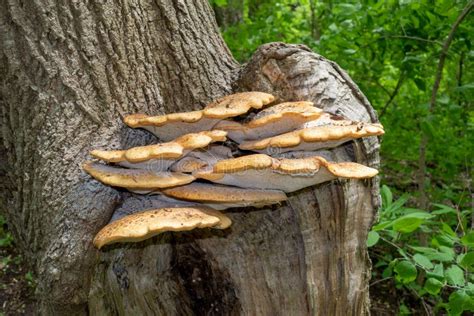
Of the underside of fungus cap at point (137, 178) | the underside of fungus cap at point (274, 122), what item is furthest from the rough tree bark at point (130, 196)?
the underside of fungus cap at point (274, 122)

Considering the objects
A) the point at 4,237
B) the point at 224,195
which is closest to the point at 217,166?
the point at 224,195

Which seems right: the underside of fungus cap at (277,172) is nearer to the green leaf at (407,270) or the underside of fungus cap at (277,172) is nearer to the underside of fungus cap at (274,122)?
the underside of fungus cap at (274,122)

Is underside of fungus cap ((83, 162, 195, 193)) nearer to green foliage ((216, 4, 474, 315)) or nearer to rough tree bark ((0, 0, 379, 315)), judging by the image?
rough tree bark ((0, 0, 379, 315))

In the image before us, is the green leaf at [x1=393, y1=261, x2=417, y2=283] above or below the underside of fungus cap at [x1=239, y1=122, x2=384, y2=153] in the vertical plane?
below

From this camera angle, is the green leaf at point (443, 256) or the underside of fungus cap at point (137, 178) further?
the green leaf at point (443, 256)

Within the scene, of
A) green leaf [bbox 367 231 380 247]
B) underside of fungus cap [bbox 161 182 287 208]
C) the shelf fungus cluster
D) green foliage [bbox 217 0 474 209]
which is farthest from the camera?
green foliage [bbox 217 0 474 209]

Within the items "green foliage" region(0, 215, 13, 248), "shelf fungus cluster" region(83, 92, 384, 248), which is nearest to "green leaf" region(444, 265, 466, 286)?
"shelf fungus cluster" region(83, 92, 384, 248)

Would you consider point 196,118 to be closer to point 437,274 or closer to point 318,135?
point 318,135
